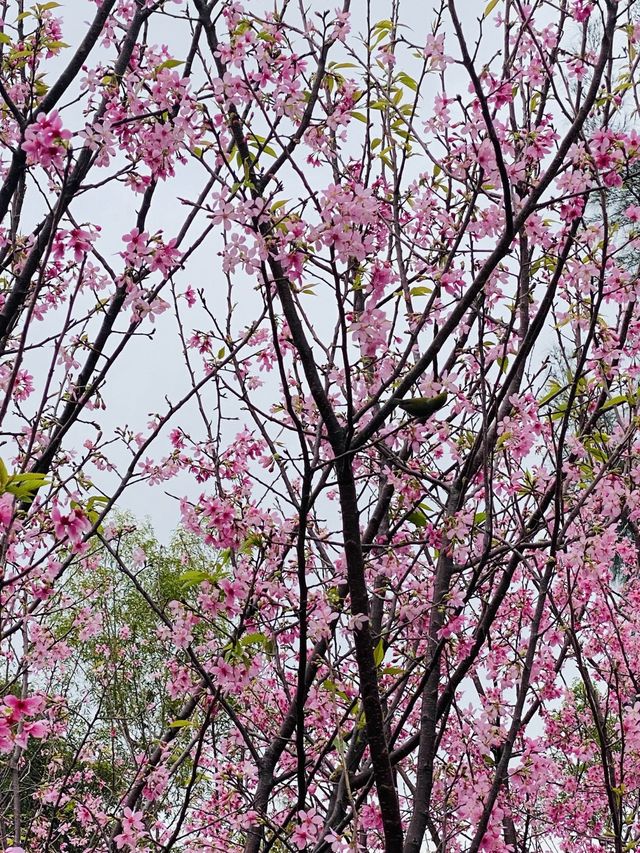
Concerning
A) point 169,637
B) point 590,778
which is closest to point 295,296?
point 169,637

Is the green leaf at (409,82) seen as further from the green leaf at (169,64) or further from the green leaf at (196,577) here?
the green leaf at (196,577)

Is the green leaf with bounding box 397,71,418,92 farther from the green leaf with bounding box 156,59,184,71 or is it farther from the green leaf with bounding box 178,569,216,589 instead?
the green leaf with bounding box 178,569,216,589

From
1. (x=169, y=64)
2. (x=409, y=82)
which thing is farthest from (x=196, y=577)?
(x=409, y=82)

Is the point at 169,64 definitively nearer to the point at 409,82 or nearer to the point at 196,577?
the point at 409,82

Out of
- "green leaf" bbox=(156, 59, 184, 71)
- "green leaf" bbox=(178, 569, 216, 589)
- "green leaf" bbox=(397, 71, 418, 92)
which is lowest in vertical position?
"green leaf" bbox=(178, 569, 216, 589)

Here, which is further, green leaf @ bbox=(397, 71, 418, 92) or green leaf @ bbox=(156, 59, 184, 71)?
green leaf @ bbox=(397, 71, 418, 92)

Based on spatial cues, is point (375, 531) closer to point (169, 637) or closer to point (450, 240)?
point (169, 637)

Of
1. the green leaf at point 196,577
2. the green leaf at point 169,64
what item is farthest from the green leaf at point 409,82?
the green leaf at point 196,577

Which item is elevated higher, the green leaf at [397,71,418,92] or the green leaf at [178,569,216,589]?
the green leaf at [397,71,418,92]

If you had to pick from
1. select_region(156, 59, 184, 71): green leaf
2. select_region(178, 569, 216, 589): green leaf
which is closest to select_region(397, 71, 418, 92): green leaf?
select_region(156, 59, 184, 71): green leaf

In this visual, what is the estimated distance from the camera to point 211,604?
85.8 inches

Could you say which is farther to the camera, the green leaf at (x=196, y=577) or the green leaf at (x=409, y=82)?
the green leaf at (x=409, y=82)

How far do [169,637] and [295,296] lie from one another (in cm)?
104

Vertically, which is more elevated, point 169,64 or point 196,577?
point 169,64
